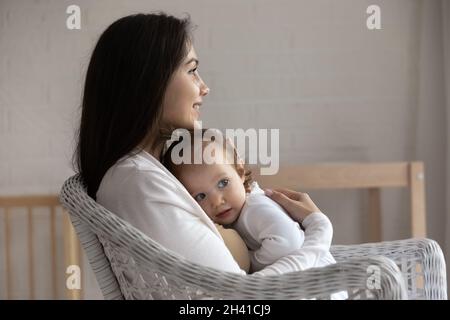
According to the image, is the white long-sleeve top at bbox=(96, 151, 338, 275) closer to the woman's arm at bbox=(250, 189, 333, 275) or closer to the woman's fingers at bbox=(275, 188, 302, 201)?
the woman's arm at bbox=(250, 189, 333, 275)

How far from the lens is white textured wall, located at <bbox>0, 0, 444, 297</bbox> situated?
249 centimetres

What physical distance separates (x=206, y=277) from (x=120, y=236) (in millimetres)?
155

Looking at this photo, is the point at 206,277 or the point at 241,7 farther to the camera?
the point at 241,7

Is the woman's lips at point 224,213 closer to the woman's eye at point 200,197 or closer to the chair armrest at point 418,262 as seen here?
the woman's eye at point 200,197

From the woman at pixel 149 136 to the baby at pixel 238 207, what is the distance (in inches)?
1.4

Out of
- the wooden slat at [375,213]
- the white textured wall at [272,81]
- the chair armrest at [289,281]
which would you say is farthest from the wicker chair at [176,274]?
the wooden slat at [375,213]

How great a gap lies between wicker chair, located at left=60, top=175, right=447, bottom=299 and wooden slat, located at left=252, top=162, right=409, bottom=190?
113 centimetres

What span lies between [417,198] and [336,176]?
0.32m

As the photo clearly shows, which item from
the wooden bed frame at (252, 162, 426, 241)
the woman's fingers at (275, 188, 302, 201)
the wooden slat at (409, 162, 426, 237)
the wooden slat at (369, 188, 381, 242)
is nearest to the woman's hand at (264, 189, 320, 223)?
the woman's fingers at (275, 188, 302, 201)

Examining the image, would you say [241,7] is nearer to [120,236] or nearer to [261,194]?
[261,194]

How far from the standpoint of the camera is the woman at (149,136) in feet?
3.61

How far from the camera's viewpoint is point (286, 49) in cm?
259

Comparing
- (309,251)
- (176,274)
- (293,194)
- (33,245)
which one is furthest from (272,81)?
(176,274)
